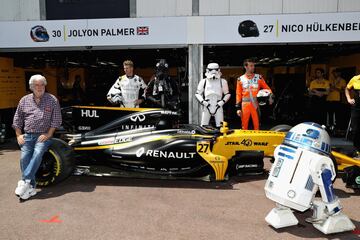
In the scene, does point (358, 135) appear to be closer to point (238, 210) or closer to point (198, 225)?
point (238, 210)

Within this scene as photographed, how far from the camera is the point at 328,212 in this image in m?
2.74

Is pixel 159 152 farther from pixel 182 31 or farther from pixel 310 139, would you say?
pixel 182 31

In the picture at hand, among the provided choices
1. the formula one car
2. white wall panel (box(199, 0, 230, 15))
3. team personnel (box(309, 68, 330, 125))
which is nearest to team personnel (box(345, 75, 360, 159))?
the formula one car

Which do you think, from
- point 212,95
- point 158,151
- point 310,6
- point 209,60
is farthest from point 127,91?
point 209,60

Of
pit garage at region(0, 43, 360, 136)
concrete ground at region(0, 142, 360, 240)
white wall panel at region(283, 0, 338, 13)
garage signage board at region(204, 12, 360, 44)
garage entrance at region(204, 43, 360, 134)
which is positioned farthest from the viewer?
garage entrance at region(204, 43, 360, 134)

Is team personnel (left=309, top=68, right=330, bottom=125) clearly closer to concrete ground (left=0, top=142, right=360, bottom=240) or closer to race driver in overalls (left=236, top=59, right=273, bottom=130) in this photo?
race driver in overalls (left=236, top=59, right=273, bottom=130)

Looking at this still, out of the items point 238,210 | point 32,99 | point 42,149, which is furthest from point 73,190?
point 238,210

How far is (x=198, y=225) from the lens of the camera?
2.93m

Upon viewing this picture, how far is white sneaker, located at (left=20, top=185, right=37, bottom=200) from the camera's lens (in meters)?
3.57

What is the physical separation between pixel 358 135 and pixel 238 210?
3.31 m

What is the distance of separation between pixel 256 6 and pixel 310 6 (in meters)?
1.10

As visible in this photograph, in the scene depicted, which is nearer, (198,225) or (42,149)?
(198,225)

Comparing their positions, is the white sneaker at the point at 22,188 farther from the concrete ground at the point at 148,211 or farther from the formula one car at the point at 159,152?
the formula one car at the point at 159,152

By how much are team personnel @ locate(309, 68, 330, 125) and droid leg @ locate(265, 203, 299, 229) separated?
19.7ft
